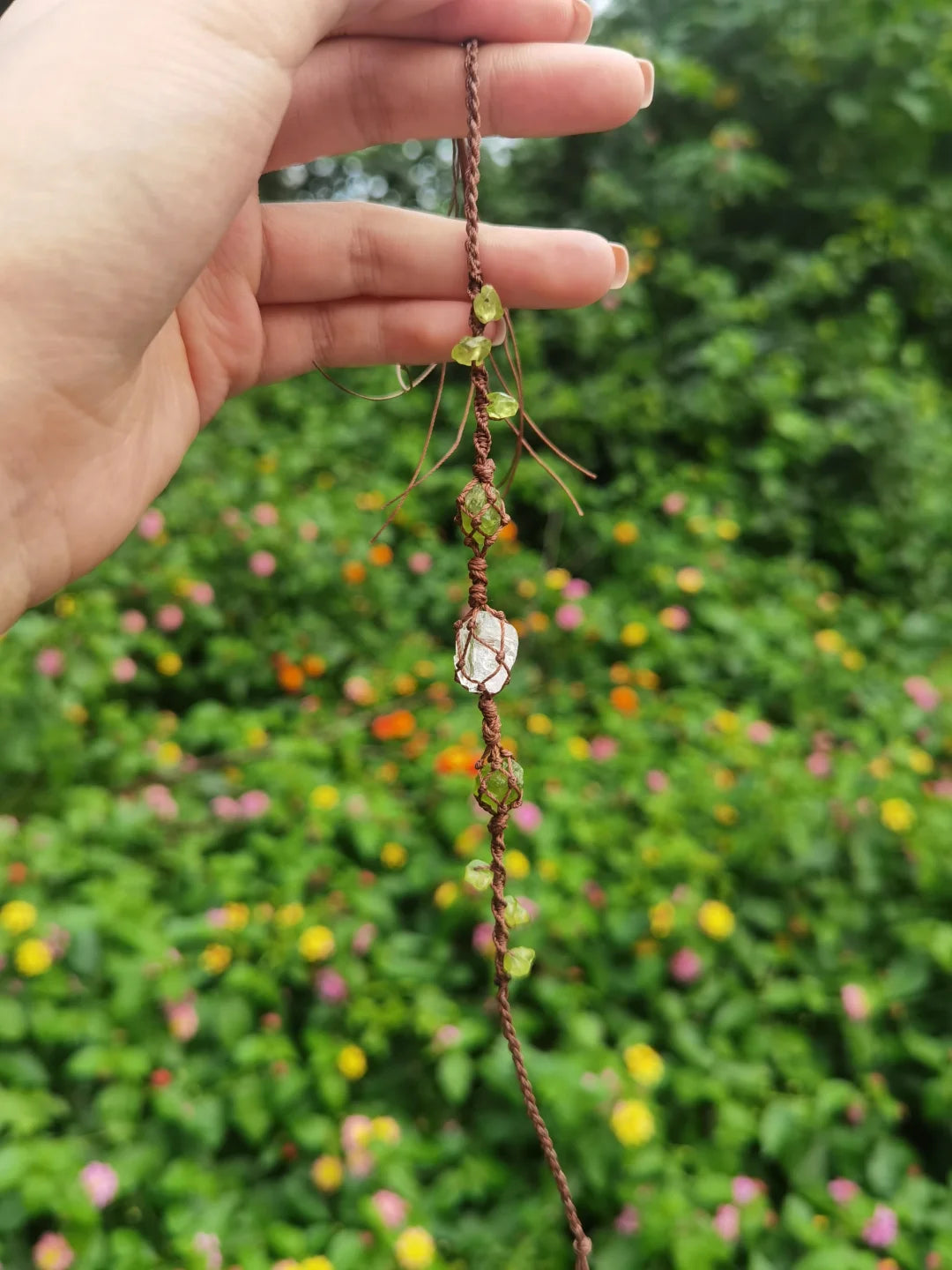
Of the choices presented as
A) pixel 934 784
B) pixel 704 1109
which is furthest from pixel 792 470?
pixel 704 1109

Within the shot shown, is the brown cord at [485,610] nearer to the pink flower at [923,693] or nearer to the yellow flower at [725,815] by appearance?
the yellow flower at [725,815]

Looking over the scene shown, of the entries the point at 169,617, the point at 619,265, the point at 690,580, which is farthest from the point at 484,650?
the point at 690,580

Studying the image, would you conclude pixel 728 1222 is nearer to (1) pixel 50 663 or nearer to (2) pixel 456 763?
(2) pixel 456 763

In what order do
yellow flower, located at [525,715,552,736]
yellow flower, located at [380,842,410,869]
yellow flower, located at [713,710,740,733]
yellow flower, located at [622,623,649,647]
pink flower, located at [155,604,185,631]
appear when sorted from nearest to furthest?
yellow flower, located at [380,842,410,869]
yellow flower, located at [713,710,740,733]
yellow flower, located at [525,715,552,736]
pink flower, located at [155,604,185,631]
yellow flower, located at [622,623,649,647]

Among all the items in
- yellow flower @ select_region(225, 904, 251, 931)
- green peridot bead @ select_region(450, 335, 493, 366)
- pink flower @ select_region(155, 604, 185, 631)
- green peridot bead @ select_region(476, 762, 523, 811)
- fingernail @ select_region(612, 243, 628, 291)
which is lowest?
pink flower @ select_region(155, 604, 185, 631)

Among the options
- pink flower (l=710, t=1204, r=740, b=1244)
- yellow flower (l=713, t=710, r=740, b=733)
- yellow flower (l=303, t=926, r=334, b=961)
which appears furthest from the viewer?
yellow flower (l=713, t=710, r=740, b=733)

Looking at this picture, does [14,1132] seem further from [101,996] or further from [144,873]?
[144,873]

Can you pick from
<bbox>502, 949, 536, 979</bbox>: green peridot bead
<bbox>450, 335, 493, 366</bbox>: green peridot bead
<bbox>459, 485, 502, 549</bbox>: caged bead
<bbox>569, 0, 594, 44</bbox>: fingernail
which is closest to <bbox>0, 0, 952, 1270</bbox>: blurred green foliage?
<bbox>502, 949, 536, 979</bbox>: green peridot bead

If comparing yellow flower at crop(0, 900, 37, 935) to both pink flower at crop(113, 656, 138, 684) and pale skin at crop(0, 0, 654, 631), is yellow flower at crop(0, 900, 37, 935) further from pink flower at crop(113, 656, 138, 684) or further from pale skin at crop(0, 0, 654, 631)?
pink flower at crop(113, 656, 138, 684)
